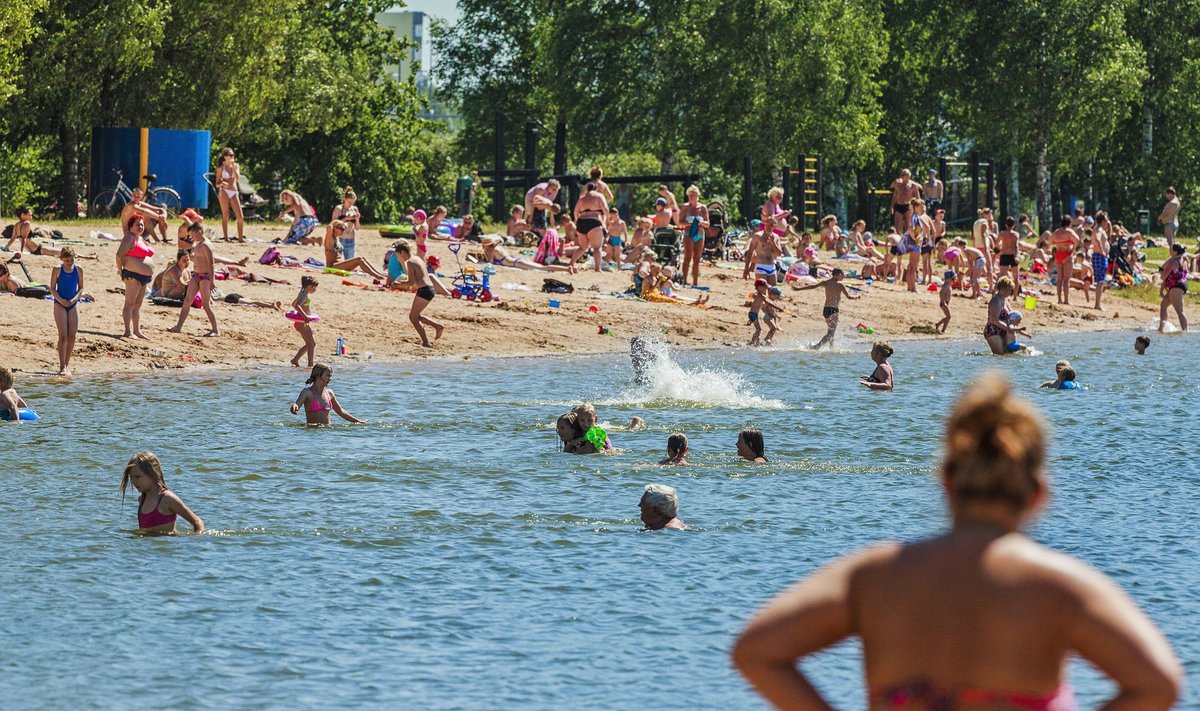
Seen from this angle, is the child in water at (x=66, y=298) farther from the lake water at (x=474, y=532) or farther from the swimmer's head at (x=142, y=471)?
the swimmer's head at (x=142, y=471)

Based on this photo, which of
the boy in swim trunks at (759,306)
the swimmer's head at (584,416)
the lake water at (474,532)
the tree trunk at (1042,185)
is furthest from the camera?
the tree trunk at (1042,185)


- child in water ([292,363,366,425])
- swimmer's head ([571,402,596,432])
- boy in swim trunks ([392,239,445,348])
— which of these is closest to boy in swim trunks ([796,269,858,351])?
boy in swim trunks ([392,239,445,348])

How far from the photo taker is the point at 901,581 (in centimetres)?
345

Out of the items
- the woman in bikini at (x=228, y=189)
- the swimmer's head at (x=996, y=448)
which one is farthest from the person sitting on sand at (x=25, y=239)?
the swimmer's head at (x=996, y=448)

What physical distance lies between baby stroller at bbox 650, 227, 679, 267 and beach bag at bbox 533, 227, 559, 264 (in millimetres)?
1866

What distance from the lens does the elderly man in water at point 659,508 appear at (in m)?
12.4

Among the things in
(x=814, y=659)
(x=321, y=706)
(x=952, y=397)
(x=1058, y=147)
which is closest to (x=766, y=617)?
(x=321, y=706)

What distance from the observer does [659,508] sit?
1246cm

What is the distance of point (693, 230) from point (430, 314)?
640cm

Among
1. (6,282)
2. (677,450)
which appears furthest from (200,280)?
(677,450)

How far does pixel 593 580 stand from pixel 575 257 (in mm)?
20654

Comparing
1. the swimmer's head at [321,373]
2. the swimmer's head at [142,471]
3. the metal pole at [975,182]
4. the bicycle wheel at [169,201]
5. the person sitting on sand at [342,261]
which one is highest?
the metal pole at [975,182]

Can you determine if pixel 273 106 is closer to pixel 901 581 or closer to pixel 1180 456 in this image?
pixel 1180 456

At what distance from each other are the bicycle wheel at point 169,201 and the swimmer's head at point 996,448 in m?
31.9
